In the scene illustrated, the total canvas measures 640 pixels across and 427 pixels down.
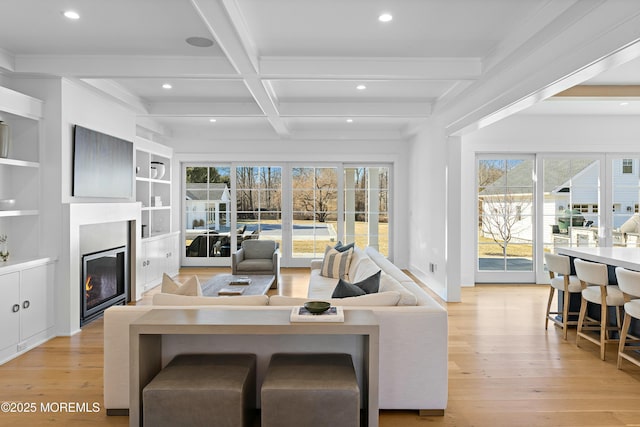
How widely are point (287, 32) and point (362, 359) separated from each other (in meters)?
2.52

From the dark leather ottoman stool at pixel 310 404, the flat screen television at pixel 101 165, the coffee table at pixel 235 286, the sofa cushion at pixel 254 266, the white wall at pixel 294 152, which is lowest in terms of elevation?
the dark leather ottoman stool at pixel 310 404

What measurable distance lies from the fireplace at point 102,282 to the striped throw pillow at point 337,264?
255 centimetres

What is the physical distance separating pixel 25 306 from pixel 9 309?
0.72 ft

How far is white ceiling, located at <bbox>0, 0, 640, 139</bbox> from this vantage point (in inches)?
119

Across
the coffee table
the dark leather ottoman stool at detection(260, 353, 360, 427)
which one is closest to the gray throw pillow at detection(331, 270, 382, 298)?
the dark leather ottoman stool at detection(260, 353, 360, 427)

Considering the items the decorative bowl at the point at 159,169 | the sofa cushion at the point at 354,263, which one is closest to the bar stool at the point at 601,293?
the sofa cushion at the point at 354,263

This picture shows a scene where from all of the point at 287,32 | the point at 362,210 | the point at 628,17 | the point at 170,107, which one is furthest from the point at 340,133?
the point at 628,17

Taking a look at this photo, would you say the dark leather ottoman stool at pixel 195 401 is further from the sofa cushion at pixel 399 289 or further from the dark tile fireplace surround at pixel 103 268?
the dark tile fireplace surround at pixel 103 268

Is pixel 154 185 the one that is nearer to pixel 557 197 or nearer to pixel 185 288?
pixel 185 288

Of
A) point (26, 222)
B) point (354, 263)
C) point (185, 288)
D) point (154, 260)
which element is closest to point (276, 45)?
point (185, 288)

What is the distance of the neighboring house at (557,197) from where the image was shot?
6703 mm

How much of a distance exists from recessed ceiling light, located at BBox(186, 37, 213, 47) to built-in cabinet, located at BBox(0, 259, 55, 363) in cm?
242

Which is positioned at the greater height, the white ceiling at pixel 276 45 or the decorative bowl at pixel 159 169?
the white ceiling at pixel 276 45

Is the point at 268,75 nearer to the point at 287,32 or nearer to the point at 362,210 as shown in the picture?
the point at 287,32
